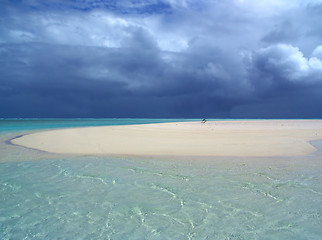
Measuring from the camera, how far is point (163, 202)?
5832 millimetres

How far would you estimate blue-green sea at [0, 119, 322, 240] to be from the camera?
14.5ft

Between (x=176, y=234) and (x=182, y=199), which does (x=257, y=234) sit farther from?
(x=182, y=199)

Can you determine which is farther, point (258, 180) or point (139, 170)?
point (139, 170)

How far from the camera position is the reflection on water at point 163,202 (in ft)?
14.5

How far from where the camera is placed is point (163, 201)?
589cm

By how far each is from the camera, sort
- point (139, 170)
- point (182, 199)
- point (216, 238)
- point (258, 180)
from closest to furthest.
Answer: point (216, 238) → point (182, 199) → point (258, 180) → point (139, 170)

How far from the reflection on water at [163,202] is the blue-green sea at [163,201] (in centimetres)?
2

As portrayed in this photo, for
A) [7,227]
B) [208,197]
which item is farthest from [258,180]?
[7,227]

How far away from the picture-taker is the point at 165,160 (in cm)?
1082

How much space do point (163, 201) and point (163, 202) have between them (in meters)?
0.06

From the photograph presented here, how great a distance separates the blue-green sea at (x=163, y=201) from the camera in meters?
4.43

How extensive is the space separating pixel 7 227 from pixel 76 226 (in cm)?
135

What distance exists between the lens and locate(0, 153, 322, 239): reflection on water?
4426 millimetres

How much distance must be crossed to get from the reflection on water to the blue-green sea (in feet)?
0.07
